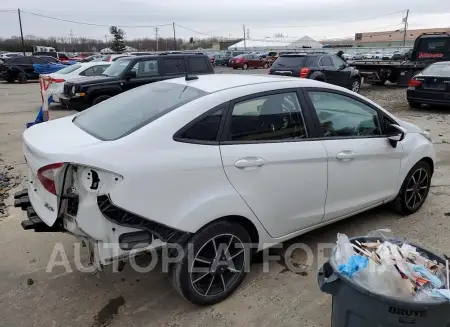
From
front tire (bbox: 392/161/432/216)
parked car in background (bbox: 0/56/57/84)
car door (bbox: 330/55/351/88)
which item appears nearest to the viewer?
front tire (bbox: 392/161/432/216)

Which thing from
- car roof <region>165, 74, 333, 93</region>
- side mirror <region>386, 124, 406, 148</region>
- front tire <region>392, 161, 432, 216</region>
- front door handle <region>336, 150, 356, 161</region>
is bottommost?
front tire <region>392, 161, 432, 216</region>

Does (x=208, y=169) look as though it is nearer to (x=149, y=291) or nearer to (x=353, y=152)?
(x=149, y=291)

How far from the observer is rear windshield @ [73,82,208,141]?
109 inches

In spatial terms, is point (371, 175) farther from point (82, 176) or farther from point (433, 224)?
point (82, 176)

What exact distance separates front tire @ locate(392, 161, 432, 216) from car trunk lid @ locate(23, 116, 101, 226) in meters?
3.21

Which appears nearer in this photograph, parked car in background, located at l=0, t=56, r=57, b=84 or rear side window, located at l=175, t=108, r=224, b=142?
rear side window, located at l=175, t=108, r=224, b=142

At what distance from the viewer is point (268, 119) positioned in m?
3.10

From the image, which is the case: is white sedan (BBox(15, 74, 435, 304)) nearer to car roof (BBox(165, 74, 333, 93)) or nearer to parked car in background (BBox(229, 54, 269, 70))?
car roof (BBox(165, 74, 333, 93))

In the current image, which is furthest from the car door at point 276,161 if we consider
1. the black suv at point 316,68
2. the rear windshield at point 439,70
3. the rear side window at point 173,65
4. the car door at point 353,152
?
the black suv at point 316,68

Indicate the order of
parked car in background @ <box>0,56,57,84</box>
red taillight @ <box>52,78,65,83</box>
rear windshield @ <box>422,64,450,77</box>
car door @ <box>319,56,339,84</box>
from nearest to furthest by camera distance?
rear windshield @ <box>422,64,450,77</box>, red taillight @ <box>52,78,65,83</box>, car door @ <box>319,56,339,84</box>, parked car in background @ <box>0,56,57,84</box>

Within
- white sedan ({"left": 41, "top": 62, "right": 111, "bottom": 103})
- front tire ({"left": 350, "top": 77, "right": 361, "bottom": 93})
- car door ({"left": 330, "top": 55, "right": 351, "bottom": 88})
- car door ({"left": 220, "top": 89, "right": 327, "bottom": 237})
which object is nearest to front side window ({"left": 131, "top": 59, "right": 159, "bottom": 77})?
white sedan ({"left": 41, "top": 62, "right": 111, "bottom": 103})

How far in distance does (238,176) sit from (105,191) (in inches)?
35.9

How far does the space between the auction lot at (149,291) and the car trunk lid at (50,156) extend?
0.71 meters

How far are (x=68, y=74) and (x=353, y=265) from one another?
1249 cm
